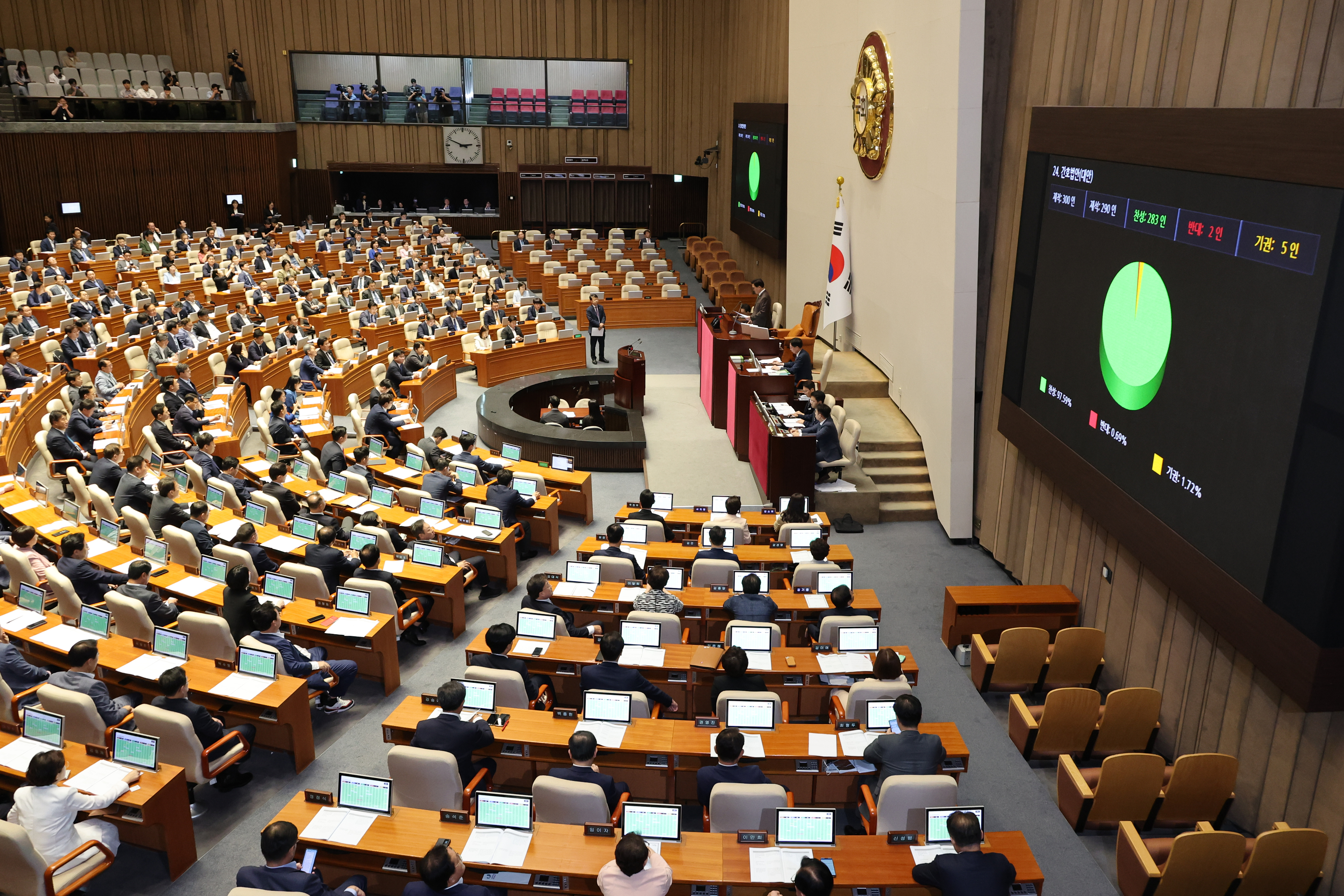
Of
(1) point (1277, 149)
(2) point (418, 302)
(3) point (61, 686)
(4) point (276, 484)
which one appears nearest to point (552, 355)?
(2) point (418, 302)

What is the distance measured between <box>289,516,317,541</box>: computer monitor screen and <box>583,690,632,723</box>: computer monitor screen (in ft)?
13.5

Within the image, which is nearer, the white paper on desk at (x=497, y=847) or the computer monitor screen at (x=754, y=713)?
the white paper on desk at (x=497, y=847)

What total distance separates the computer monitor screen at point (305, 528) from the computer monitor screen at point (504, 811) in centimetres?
472

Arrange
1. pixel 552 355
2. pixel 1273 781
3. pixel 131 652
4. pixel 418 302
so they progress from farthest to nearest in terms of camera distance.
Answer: pixel 418 302 < pixel 552 355 < pixel 131 652 < pixel 1273 781

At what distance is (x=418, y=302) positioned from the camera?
20.0 meters

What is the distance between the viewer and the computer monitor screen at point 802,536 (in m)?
9.81

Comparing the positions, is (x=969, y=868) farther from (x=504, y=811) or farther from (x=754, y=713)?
(x=504, y=811)

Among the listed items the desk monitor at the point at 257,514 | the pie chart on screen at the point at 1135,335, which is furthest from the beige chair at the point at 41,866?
the pie chart on screen at the point at 1135,335

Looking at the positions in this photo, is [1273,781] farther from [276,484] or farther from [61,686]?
[276,484]

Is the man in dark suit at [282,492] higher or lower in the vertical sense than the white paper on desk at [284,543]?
higher

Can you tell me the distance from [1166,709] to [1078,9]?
5946 millimetres

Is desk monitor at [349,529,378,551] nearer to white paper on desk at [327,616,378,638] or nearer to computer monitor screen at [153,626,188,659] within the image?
white paper on desk at [327,616,378,638]

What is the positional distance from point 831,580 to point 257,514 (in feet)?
19.1

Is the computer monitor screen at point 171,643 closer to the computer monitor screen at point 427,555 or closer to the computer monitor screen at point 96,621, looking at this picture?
the computer monitor screen at point 96,621
